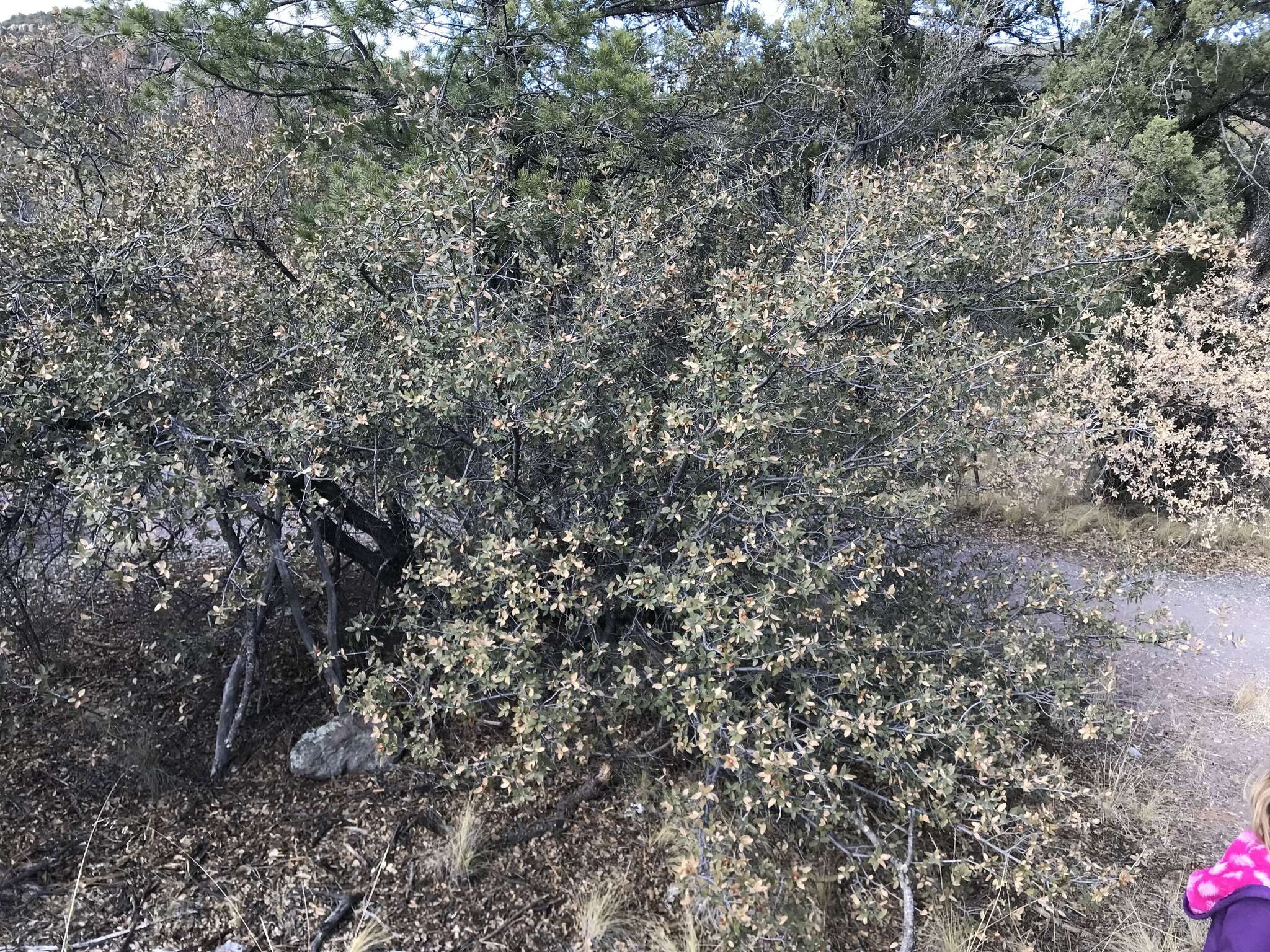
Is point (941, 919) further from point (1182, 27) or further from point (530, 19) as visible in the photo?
point (1182, 27)

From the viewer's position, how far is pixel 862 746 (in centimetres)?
234

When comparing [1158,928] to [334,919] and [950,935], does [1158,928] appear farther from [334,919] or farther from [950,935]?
[334,919]

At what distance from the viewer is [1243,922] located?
1.70m

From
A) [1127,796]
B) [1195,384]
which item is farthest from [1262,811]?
[1195,384]

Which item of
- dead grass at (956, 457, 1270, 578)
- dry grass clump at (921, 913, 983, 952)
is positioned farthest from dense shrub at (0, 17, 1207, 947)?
dead grass at (956, 457, 1270, 578)

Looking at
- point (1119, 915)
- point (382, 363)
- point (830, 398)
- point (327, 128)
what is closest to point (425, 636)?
point (382, 363)

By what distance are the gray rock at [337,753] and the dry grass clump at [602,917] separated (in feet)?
2.89

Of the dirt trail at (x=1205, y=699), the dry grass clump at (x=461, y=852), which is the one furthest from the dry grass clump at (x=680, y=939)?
the dirt trail at (x=1205, y=699)

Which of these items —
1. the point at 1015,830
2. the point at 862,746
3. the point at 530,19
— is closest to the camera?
the point at 862,746

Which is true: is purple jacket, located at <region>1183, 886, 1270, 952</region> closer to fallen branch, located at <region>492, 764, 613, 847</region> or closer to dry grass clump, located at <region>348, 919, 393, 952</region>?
fallen branch, located at <region>492, 764, 613, 847</region>

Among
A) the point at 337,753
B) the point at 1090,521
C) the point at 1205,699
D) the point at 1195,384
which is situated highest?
the point at 1195,384

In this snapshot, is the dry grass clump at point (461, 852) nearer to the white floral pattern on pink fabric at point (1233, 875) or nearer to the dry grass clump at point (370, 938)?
the dry grass clump at point (370, 938)

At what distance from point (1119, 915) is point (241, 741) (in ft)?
10.6

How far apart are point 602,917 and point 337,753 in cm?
115
